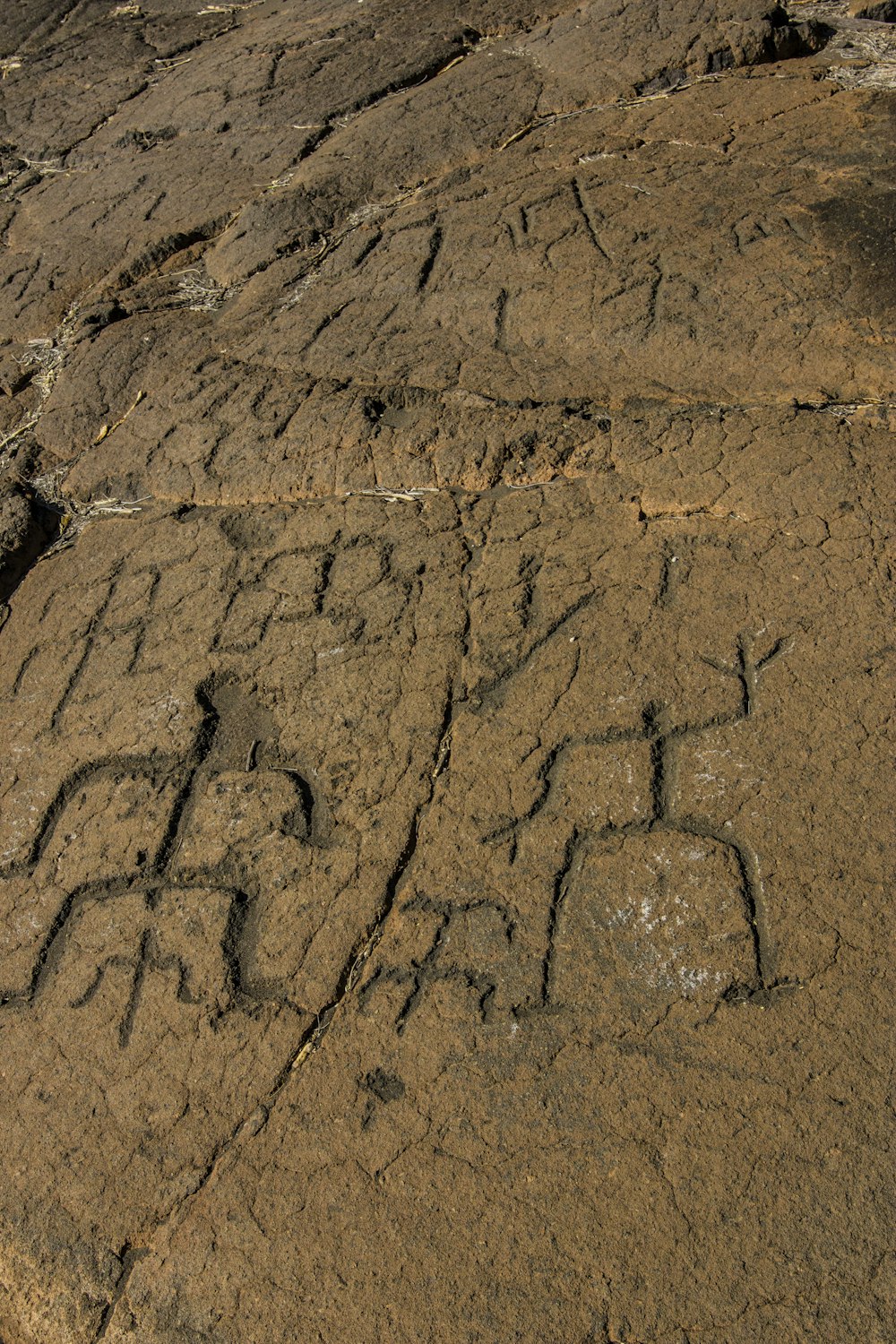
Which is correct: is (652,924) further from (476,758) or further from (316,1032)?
(316,1032)

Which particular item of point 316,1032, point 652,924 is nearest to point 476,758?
point 652,924

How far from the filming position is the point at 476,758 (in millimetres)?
2248

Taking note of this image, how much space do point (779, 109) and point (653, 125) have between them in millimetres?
410

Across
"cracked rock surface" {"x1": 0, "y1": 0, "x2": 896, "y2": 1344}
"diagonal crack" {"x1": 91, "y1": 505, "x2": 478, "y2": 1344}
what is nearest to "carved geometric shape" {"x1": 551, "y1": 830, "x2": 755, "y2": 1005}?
"cracked rock surface" {"x1": 0, "y1": 0, "x2": 896, "y2": 1344}

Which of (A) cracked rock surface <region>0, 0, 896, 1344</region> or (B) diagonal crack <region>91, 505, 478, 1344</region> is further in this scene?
(B) diagonal crack <region>91, 505, 478, 1344</region>

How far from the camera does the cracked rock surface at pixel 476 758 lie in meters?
1.74

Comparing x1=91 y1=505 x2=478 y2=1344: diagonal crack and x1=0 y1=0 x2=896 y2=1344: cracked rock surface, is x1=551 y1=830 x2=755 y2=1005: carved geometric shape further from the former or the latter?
x1=91 y1=505 x2=478 y2=1344: diagonal crack

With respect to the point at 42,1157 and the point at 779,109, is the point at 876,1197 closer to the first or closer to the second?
the point at 42,1157

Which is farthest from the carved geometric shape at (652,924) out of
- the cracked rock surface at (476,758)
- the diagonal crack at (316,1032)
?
the diagonal crack at (316,1032)

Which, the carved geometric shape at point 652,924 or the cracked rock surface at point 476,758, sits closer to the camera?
the cracked rock surface at point 476,758

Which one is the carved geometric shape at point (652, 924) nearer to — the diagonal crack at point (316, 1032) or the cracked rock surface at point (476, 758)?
the cracked rock surface at point (476, 758)

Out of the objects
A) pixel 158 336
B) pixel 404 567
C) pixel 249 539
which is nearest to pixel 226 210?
pixel 158 336

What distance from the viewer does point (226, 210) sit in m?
4.19

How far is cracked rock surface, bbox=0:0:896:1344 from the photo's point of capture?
5.71ft
